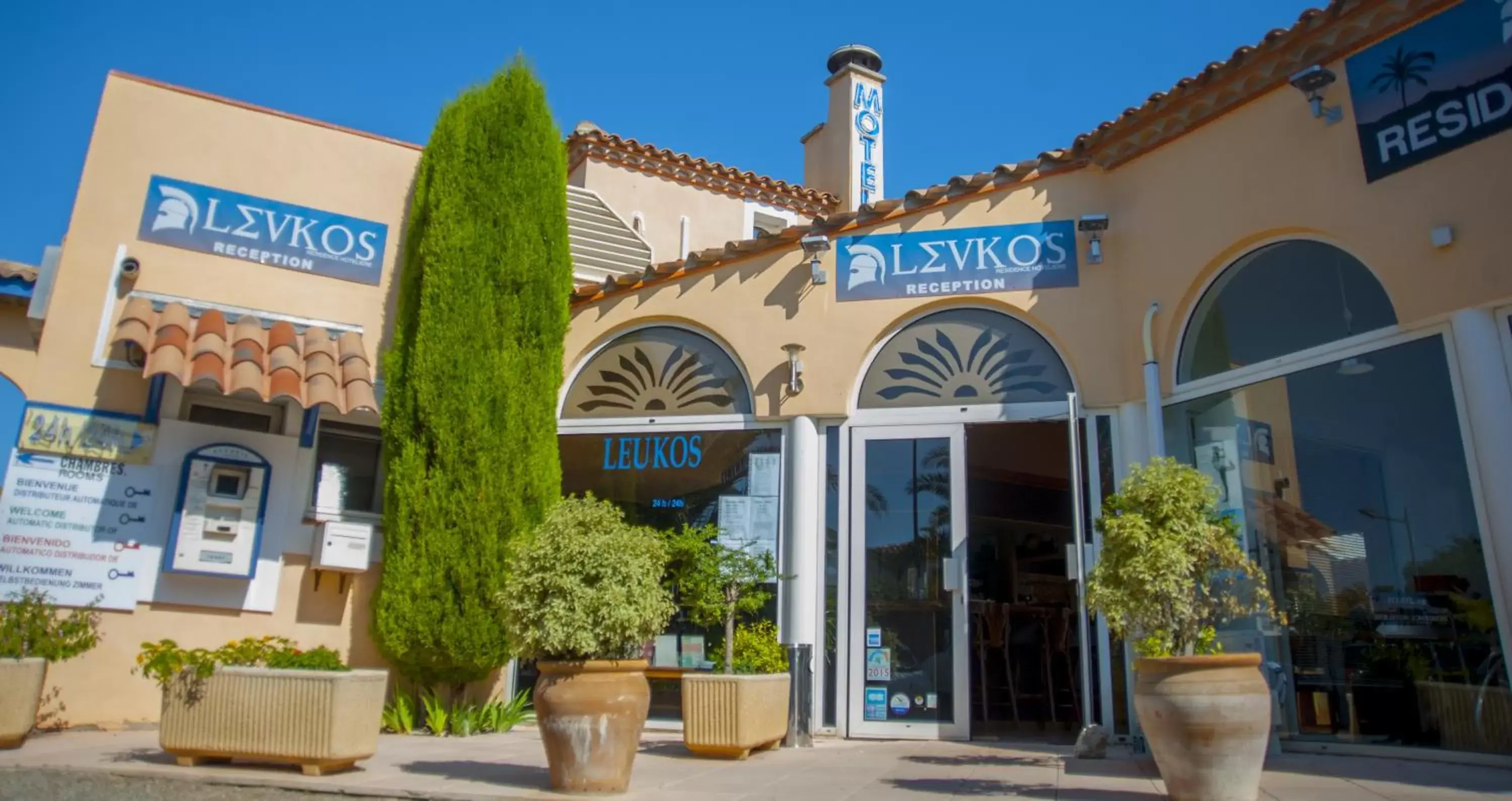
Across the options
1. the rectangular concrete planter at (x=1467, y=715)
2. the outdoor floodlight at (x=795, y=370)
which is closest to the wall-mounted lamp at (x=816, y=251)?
the outdoor floodlight at (x=795, y=370)

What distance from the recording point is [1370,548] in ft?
22.6

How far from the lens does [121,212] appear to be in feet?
29.0

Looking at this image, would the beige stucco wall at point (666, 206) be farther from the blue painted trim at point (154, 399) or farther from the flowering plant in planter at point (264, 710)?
the flowering plant in planter at point (264, 710)

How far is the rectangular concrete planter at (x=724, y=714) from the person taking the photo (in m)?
6.93

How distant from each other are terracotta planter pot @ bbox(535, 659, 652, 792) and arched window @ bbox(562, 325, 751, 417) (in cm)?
410

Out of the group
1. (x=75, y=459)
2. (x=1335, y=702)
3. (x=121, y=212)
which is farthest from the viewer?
(x=121, y=212)

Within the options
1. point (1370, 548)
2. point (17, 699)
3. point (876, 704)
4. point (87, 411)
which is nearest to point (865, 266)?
point (876, 704)

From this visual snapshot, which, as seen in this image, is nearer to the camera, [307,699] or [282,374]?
[307,699]

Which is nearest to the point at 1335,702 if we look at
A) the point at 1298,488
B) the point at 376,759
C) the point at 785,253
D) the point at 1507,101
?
the point at 1298,488

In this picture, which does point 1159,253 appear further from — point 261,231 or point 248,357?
point 261,231

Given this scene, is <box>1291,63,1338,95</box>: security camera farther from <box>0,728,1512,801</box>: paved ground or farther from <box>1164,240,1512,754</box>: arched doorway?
<box>0,728,1512,801</box>: paved ground

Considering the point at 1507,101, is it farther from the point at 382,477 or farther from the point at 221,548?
the point at 221,548

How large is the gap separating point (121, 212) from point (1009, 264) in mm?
7679

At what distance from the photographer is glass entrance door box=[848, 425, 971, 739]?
8.27 metres
